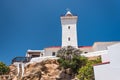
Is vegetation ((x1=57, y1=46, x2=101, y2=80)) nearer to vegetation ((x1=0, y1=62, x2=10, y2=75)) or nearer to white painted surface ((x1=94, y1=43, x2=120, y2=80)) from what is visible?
vegetation ((x1=0, y1=62, x2=10, y2=75))

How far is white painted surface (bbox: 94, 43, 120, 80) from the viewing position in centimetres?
1765

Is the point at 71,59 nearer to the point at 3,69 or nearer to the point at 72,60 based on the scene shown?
the point at 72,60

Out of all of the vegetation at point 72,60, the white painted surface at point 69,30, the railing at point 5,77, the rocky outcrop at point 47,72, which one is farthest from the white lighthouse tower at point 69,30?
the railing at point 5,77

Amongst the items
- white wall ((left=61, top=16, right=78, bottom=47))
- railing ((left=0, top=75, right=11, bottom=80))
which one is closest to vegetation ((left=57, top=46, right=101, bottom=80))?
white wall ((left=61, top=16, right=78, bottom=47))

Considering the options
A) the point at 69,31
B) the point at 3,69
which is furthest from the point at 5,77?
the point at 69,31

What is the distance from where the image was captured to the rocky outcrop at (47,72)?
3462 centimetres

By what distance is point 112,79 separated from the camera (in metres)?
17.8

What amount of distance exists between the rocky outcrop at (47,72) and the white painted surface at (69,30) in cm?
950

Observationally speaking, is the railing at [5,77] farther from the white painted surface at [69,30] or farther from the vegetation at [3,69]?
the white painted surface at [69,30]

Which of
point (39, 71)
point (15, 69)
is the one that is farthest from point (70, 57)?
point (15, 69)

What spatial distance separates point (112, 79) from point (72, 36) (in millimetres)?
28875

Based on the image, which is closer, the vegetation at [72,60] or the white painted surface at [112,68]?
the white painted surface at [112,68]

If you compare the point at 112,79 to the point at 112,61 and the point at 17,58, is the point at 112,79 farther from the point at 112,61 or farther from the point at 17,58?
the point at 17,58

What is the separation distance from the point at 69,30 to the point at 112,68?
29331 millimetres
